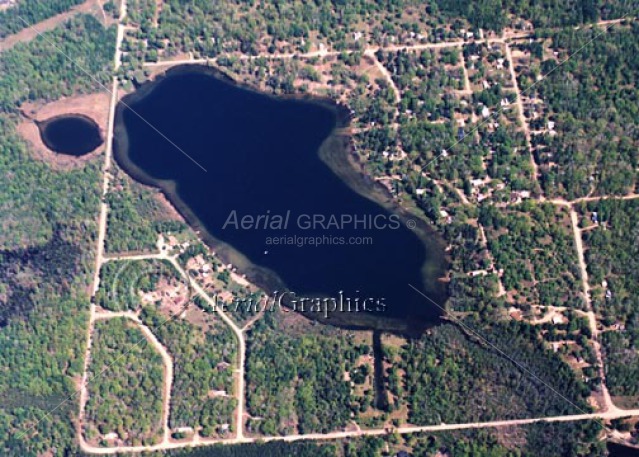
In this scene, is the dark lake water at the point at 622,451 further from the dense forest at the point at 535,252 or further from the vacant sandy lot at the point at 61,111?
the vacant sandy lot at the point at 61,111

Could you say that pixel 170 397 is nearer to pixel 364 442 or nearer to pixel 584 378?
pixel 364 442

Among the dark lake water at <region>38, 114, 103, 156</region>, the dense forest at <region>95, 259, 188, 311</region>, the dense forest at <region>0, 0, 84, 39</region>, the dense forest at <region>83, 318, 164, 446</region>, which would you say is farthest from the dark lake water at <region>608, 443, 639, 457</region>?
the dense forest at <region>0, 0, 84, 39</region>

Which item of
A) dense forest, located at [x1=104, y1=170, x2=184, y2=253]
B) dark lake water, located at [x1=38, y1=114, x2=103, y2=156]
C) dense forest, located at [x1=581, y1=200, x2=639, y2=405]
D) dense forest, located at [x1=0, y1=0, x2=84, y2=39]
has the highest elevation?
dense forest, located at [x1=0, y1=0, x2=84, y2=39]

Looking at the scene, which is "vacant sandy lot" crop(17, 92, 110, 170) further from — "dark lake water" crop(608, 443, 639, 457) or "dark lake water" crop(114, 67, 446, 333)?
"dark lake water" crop(608, 443, 639, 457)

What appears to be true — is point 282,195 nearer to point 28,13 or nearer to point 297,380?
point 297,380

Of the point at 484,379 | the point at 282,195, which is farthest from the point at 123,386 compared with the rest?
the point at 484,379

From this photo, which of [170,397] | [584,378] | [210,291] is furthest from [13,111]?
[584,378]
